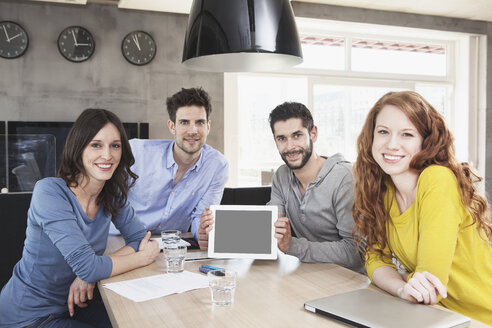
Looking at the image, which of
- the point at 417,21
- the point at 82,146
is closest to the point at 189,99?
the point at 82,146

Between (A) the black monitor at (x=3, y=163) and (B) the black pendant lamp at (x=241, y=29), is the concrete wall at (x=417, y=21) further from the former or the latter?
(B) the black pendant lamp at (x=241, y=29)

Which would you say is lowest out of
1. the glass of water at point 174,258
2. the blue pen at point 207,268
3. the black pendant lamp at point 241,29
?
the blue pen at point 207,268

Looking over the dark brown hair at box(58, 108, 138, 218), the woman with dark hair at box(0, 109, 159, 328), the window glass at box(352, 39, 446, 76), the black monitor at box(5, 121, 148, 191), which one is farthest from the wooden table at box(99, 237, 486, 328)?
the window glass at box(352, 39, 446, 76)

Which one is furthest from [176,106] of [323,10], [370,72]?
[370,72]

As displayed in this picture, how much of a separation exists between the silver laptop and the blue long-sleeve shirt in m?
0.85

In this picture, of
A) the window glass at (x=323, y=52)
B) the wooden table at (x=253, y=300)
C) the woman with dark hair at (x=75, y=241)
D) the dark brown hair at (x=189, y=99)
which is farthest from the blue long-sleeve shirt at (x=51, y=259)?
the window glass at (x=323, y=52)

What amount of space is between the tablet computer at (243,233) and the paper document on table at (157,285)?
0.65 ft

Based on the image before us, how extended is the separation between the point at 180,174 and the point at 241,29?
1.38 meters

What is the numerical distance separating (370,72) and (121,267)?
5.73m

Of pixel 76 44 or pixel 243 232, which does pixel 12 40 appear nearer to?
pixel 76 44

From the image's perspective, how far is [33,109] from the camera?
16.1ft

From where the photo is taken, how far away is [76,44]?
5.04 meters

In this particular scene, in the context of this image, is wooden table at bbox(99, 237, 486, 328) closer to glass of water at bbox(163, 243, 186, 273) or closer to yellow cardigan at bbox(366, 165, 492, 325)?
glass of water at bbox(163, 243, 186, 273)

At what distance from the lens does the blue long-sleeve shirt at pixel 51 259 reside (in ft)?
5.42
